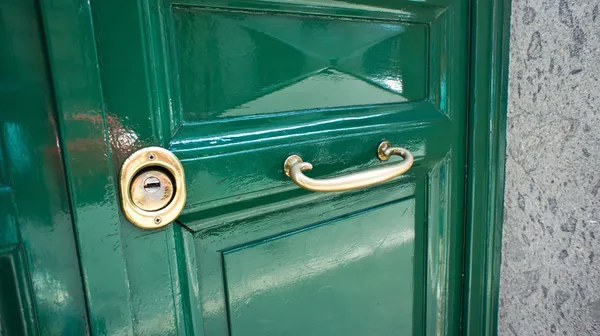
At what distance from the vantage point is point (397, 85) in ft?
2.27

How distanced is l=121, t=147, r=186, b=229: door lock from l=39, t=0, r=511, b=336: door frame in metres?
0.02

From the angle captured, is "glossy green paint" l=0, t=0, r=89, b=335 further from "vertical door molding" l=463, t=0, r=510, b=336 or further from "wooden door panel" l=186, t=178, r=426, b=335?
"vertical door molding" l=463, t=0, r=510, b=336

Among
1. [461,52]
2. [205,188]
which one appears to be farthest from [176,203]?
[461,52]

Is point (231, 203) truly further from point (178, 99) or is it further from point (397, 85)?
point (397, 85)

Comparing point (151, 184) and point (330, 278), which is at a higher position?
point (151, 184)

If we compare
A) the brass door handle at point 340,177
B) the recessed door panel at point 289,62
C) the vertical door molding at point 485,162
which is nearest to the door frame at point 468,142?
the vertical door molding at point 485,162

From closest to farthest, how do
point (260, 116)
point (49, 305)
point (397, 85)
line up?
1. point (49, 305)
2. point (260, 116)
3. point (397, 85)

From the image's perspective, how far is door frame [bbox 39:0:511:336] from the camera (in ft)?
1.30

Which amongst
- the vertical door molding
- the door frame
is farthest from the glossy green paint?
the vertical door molding

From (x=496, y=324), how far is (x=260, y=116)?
776mm

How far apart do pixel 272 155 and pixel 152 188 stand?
0.17 meters

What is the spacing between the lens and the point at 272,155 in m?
0.56

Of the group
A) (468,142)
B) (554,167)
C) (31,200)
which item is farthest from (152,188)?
(554,167)

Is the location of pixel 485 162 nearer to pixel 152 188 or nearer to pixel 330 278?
pixel 330 278
